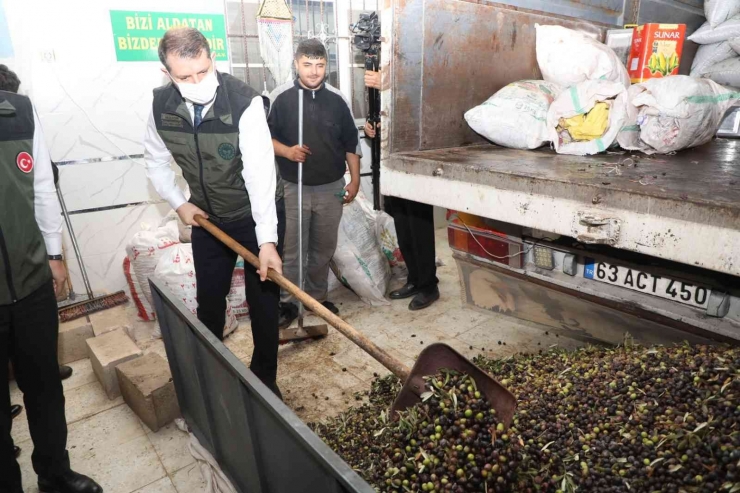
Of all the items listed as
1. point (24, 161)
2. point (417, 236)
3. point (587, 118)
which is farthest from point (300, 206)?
point (587, 118)

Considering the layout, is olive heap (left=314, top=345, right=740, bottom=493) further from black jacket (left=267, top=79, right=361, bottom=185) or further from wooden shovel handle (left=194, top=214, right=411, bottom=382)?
black jacket (left=267, top=79, right=361, bottom=185)

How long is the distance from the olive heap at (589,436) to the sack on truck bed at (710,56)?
303cm

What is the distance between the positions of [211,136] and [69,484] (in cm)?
175

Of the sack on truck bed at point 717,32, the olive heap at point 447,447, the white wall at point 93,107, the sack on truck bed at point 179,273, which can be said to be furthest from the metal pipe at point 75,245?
the sack on truck bed at point 717,32

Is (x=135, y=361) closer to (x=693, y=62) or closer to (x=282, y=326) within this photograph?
(x=282, y=326)

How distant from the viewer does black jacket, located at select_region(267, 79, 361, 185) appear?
350cm

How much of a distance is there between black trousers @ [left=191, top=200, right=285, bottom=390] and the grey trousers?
90 cm

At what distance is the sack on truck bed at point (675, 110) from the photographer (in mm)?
2031

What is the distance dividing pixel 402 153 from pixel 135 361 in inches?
83.8

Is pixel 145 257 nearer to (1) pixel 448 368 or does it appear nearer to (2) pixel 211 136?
(2) pixel 211 136

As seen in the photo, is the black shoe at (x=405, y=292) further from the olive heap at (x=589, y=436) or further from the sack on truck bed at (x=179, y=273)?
the olive heap at (x=589, y=436)

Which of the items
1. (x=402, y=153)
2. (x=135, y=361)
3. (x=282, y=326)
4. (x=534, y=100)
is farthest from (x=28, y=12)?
(x=534, y=100)

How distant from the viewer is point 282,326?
3.76 meters

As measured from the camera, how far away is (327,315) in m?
1.94
